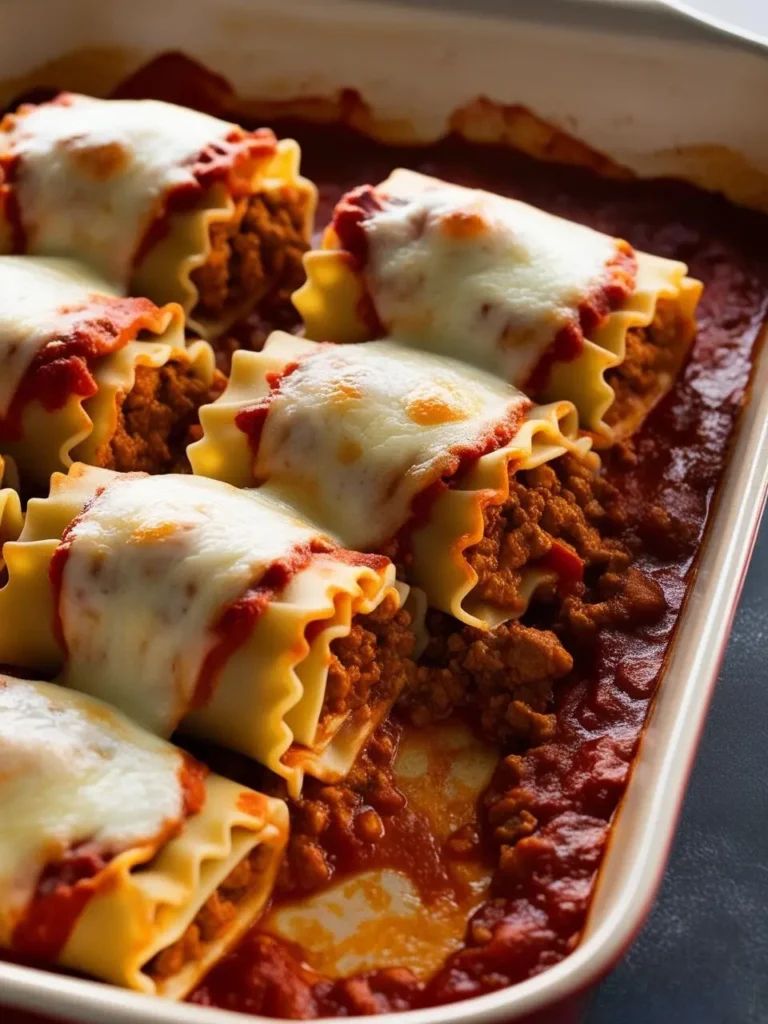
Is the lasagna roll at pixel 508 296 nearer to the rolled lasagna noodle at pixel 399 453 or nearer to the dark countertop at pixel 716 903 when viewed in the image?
the rolled lasagna noodle at pixel 399 453

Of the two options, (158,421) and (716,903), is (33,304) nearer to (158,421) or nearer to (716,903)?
(158,421)

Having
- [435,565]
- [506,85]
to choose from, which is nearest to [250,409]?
[435,565]

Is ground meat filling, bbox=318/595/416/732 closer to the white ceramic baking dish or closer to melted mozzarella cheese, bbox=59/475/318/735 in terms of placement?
melted mozzarella cheese, bbox=59/475/318/735

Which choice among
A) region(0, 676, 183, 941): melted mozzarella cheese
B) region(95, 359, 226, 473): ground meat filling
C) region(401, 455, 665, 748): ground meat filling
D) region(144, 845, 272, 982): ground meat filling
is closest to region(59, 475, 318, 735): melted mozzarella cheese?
region(0, 676, 183, 941): melted mozzarella cheese

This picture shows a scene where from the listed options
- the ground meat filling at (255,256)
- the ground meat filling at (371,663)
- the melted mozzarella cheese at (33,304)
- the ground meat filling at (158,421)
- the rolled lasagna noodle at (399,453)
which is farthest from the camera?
the ground meat filling at (255,256)

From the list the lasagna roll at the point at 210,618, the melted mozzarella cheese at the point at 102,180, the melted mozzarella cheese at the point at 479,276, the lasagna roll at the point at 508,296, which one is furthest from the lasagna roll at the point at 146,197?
the lasagna roll at the point at 210,618

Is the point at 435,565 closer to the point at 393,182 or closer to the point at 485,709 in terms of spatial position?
the point at 485,709

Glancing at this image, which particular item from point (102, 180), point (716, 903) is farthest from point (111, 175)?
point (716, 903)
